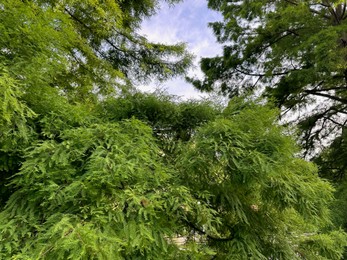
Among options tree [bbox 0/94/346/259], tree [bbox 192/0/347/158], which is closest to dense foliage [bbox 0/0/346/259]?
tree [bbox 0/94/346/259]

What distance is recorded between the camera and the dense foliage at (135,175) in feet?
4.54

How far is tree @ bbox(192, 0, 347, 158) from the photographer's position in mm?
4066

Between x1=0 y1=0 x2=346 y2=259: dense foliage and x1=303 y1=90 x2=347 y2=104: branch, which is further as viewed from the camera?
x1=303 y1=90 x2=347 y2=104: branch

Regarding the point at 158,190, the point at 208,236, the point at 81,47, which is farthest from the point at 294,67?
the point at 158,190

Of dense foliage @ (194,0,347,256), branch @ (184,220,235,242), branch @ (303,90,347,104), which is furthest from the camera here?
branch @ (303,90,347,104)

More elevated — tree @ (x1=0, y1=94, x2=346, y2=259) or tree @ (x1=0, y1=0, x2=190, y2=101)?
tree @ (x1=0, y1=0, x2=190, y2=101)

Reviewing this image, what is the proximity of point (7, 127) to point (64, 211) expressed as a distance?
1.75 feet

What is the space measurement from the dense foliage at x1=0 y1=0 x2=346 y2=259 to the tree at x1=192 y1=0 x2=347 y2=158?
242 cm

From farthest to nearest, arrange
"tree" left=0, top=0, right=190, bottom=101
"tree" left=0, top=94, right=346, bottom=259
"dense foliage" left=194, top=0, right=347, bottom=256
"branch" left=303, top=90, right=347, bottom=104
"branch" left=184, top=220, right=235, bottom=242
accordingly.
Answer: "branch" left=303, top=90, right=347, bottom=104
"dense foliage" left=194, top=0, right=347, bottom=256
"branch" left=184, top=220, right=235, bottom=242
"tree" left=0, top=0, right=190, bottom=101
"tree" left=0, top=94, right=346, bottom=259

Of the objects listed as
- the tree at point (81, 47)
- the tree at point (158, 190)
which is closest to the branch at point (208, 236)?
the tree at point (158, 190)

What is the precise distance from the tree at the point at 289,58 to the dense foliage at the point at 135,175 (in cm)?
242

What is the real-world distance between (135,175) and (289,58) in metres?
3.95

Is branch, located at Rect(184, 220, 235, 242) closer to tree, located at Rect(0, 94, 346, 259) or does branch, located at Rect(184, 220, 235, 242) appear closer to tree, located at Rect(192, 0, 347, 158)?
tree, located at Rect(0, 94, 346, 259)

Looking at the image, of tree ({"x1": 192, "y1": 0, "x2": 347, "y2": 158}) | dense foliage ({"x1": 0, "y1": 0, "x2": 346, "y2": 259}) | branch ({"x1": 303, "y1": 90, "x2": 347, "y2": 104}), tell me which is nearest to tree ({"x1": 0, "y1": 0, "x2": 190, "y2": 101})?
dense foliage ({"x1": 0, "y1": 0, "x2": 346, "y2": 259})
